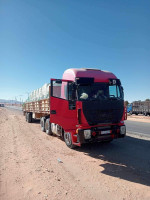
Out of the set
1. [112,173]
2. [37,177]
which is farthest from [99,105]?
[37,177]

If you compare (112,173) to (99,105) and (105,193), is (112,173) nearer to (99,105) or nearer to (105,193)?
(105,193)

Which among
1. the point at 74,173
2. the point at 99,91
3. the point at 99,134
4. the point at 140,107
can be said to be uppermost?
the point at 99,91

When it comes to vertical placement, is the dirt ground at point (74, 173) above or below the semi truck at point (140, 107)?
below

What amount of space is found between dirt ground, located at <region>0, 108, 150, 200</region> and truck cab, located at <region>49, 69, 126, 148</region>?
0.73m

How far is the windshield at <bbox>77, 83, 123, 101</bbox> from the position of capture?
19.1 feet

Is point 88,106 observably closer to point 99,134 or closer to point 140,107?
point 99,134

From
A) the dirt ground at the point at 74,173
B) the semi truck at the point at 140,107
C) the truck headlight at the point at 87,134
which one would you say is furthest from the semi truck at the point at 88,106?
the semi truck at the point at 140,107

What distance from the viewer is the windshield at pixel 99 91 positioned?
582 centimetres

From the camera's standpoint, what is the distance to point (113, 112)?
234 inches

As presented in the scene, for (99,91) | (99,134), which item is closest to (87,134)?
(99,134)

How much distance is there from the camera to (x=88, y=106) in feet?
18.2

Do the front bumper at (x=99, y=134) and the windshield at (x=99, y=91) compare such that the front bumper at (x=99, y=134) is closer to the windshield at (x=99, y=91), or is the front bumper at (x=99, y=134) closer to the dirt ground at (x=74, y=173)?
the dirt ground at (x=74, y=173)

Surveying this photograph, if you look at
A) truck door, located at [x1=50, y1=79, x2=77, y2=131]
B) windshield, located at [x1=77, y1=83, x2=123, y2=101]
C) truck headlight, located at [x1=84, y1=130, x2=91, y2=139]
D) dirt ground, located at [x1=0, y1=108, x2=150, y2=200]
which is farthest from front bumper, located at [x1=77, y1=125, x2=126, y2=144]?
windshield, located at [x1=77, y1=83, x2=123, y2=101]

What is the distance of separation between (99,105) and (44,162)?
2704 mm
